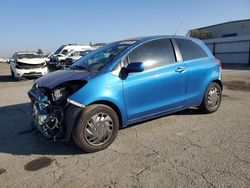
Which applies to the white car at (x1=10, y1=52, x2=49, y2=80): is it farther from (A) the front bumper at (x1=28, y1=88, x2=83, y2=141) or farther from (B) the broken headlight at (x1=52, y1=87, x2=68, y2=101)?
(B) the broken headlight at (x1=52, y1=87, x2=68, y2=101)

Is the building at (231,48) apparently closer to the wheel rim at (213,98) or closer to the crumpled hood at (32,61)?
the crumpled hood at (32,61)

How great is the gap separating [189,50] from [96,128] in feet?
8.48

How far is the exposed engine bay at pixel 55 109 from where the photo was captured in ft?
12.6

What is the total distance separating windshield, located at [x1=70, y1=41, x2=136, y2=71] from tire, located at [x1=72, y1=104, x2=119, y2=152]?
0.76 m

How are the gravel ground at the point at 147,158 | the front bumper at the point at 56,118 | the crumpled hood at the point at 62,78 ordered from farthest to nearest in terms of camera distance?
the crumpled hood at the point at 62,78 < the front bumper at the point at 56,118 < the gravel ground at the point at 147,158

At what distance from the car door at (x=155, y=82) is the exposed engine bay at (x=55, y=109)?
894 millimetres

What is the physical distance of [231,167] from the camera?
3301 mm

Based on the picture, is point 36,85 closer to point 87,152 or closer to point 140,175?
point 87,152

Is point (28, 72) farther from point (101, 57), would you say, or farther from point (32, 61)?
point (101, 57)

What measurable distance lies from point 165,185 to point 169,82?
2181 millimetres

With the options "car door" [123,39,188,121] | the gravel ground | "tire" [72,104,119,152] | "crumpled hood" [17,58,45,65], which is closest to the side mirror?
"car door" [123,39,188,121]

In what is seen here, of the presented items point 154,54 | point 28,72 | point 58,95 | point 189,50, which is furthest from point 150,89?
point 28,72

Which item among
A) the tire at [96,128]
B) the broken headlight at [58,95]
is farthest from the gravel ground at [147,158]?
the broken headlight at [58,95]

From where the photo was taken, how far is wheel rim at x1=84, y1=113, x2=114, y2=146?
3895mm
